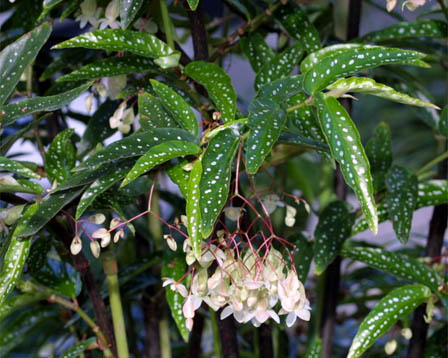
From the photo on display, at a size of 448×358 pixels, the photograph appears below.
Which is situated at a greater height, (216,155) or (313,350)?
(216,155)

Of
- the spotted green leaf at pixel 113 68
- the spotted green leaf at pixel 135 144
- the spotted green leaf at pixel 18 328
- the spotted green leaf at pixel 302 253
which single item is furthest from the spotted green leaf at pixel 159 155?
the spotted green leaf at pixel 18 328

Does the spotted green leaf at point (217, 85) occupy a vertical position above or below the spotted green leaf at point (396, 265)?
above

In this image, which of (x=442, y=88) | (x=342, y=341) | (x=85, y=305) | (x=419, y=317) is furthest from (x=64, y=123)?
(x=442, y=88)

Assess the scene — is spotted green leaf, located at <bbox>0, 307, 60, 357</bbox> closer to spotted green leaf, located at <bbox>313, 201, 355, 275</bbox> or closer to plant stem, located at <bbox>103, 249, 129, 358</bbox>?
plant stem, located at <bbox>103, 249, 129, 358</bbox>

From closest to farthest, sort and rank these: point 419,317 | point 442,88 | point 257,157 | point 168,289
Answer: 1. point 257,157
2. point 168,289
3. point 419,317
4. point 442,88

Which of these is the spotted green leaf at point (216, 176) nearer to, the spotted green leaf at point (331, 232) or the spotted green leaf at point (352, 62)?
the spotted green leaf at point (352, 62)

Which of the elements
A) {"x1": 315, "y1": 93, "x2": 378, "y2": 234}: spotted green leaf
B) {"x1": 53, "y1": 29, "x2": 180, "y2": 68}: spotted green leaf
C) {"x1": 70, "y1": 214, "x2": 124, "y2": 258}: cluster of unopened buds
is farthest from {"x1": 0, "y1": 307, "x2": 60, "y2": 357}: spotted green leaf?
{"x1": 315, "y1": 93, "x2": 378, "y2": 234}: spotted green leaf

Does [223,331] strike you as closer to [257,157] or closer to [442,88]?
[257,157]
